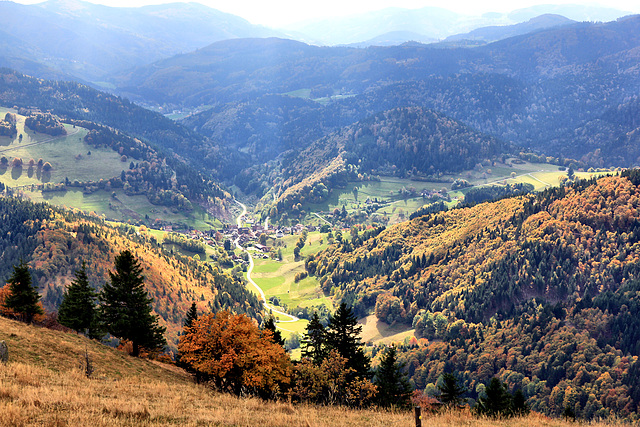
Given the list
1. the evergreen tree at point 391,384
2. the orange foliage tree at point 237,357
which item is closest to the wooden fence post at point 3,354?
the orange foliage tree at point 237,357

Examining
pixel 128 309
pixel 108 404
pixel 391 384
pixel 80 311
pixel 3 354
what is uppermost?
pixel 108 404

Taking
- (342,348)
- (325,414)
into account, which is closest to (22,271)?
(342,348)

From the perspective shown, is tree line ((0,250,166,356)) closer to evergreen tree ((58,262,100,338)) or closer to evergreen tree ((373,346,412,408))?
evergreen tree ((58,262,100,338))

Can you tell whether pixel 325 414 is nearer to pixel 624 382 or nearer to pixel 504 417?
pixel 504 417

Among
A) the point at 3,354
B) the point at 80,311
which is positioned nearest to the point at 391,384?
the point at 80,311

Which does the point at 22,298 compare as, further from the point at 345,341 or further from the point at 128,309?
the point at 345,341

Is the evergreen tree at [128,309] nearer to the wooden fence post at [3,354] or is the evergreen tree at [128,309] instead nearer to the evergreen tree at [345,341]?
the evergreen tree at [345,341]

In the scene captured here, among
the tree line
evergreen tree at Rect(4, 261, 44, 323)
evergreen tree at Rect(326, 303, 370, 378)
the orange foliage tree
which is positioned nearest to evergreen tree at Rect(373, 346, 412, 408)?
evergreen tree at Rect(326, 303, 370, 378)
